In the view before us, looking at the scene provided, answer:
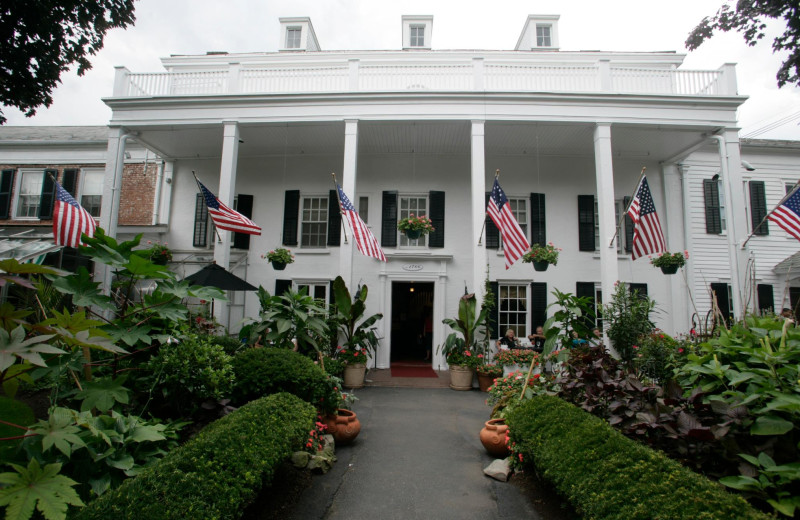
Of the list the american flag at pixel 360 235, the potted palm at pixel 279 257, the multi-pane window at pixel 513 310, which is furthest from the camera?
the multi-pane window at pixel 513 310

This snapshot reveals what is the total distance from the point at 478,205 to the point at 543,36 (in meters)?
9.07

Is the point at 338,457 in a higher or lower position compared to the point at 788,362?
lower

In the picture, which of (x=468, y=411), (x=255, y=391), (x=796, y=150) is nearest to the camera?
(x=255, y=391)

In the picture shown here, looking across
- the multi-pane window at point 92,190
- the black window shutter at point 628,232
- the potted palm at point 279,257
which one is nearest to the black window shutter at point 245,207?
the potted palm at point 279,257

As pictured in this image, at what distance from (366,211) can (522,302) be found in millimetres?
5510

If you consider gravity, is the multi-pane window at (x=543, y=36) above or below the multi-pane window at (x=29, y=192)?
above

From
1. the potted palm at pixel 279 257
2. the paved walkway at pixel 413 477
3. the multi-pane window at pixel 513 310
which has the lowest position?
the paved walkway at pixel 413 477

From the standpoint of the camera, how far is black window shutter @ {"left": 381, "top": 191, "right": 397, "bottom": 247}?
1261 cm

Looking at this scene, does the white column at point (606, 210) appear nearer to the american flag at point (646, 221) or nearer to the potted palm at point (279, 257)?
the american flag at point (646, 221)

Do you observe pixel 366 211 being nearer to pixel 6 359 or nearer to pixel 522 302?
pixel 522 302

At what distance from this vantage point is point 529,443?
427 cm

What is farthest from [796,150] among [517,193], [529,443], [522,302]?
[529,443]

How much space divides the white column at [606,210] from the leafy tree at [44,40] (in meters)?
11.4

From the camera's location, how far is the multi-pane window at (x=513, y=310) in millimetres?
12445
